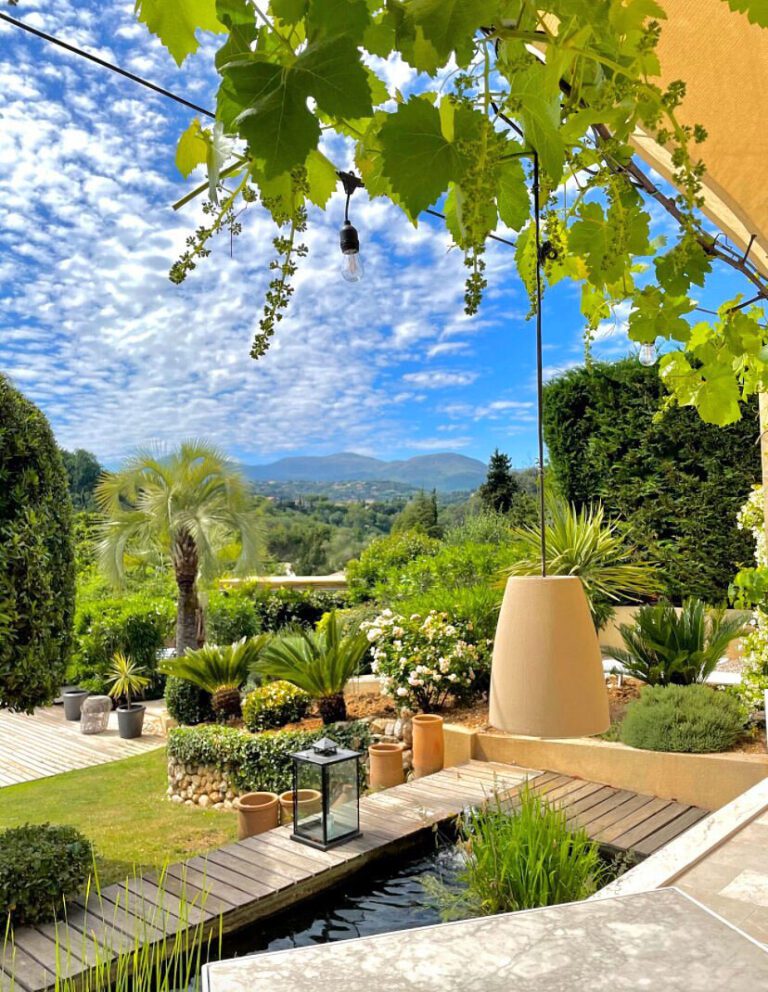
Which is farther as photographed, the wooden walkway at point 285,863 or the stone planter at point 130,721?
the stone planter at point 130,721

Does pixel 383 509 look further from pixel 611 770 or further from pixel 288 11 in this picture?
pixel 288 11

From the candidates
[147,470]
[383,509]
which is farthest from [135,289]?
[147,470]

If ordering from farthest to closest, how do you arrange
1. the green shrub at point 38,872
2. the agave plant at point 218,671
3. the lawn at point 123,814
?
the agave plant at point 218,671 → the lawn at point 123,814 → the green shrub at point 38,872

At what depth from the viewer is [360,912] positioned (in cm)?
425

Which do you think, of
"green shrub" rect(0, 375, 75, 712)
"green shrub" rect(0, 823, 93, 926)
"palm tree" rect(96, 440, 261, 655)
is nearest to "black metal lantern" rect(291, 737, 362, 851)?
"green shrub" rect(0, 823, 93, 926)

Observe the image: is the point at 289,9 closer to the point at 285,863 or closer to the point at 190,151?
the point at 190,151

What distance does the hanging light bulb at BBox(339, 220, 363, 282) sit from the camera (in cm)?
222

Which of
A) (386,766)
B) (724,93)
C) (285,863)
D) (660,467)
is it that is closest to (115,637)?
(386,766)

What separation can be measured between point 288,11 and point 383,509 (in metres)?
31.2

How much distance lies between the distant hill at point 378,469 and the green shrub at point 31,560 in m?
54.8

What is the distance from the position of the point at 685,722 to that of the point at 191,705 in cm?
482

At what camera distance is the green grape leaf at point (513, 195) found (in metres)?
0.94

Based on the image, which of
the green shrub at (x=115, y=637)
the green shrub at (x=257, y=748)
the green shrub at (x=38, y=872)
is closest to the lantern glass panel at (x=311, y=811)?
the green shrub at (x=257, y=748)

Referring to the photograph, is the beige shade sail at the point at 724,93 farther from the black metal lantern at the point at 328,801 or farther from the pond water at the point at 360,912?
the black metal lantern at the point at 328,801
